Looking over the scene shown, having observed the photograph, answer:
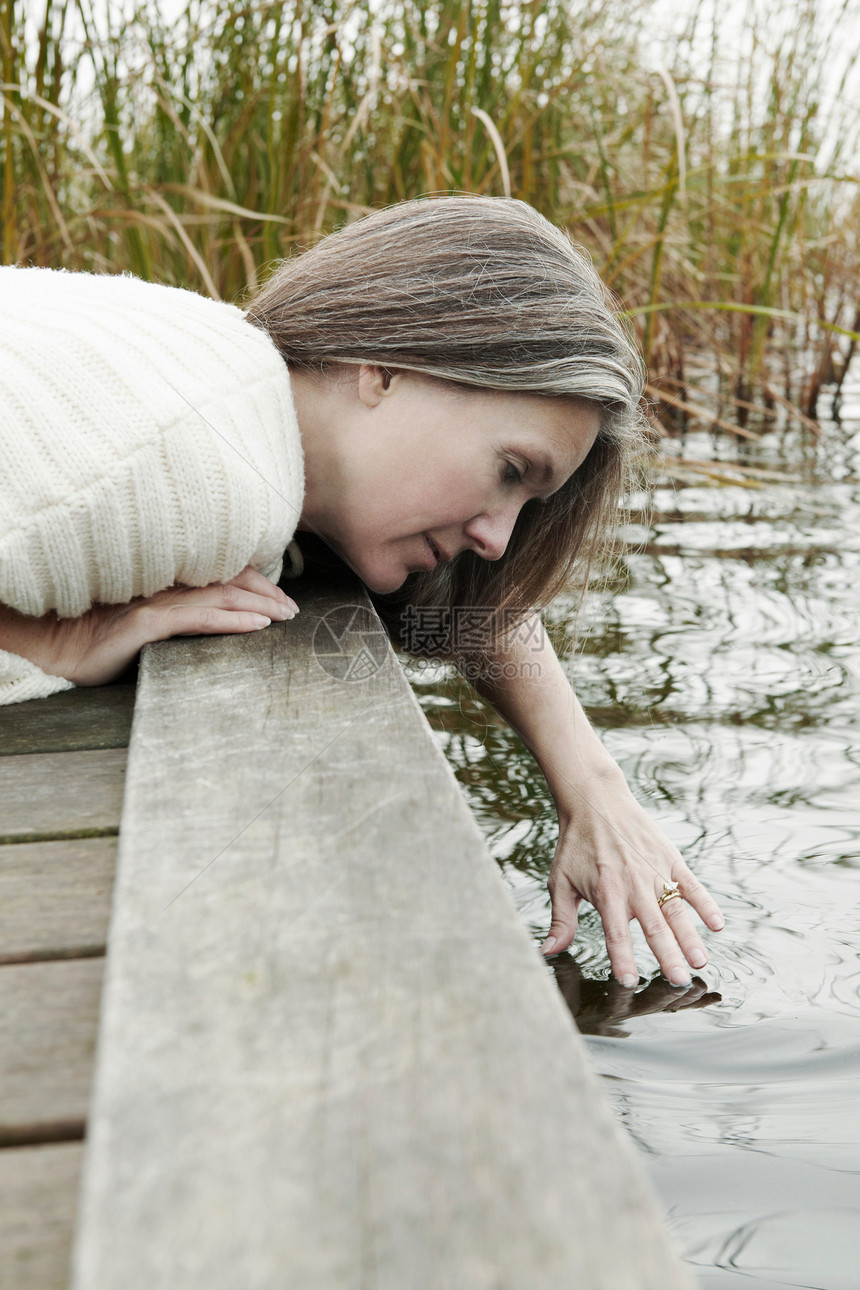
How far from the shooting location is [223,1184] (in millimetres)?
442

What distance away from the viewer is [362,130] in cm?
306

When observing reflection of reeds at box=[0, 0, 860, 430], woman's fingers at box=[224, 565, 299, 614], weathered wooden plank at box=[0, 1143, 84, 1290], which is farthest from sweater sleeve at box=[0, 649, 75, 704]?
reflection of reeds at box=[0, 0, 860, 430]

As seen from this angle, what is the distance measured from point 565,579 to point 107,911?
4.10 ft

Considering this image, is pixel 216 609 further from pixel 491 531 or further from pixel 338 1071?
pixel 338 1071

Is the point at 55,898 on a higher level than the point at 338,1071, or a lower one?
lower

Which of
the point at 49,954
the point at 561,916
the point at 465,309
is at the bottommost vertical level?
the point at 561,916

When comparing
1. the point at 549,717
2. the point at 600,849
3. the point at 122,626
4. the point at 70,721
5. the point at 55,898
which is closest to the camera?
the point at 55,898

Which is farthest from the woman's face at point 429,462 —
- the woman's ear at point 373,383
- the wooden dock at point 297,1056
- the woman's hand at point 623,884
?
the wooden dock at point 297,1056

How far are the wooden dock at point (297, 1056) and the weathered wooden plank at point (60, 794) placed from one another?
1 centimetres

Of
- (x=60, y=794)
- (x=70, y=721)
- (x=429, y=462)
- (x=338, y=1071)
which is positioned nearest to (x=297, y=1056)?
(x=338, y=1071)

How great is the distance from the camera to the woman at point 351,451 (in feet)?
4.01

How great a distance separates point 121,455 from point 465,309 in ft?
1.69

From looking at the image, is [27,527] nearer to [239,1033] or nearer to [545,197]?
[239,1033]

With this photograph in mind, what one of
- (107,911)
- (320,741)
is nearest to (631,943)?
(320,741)
